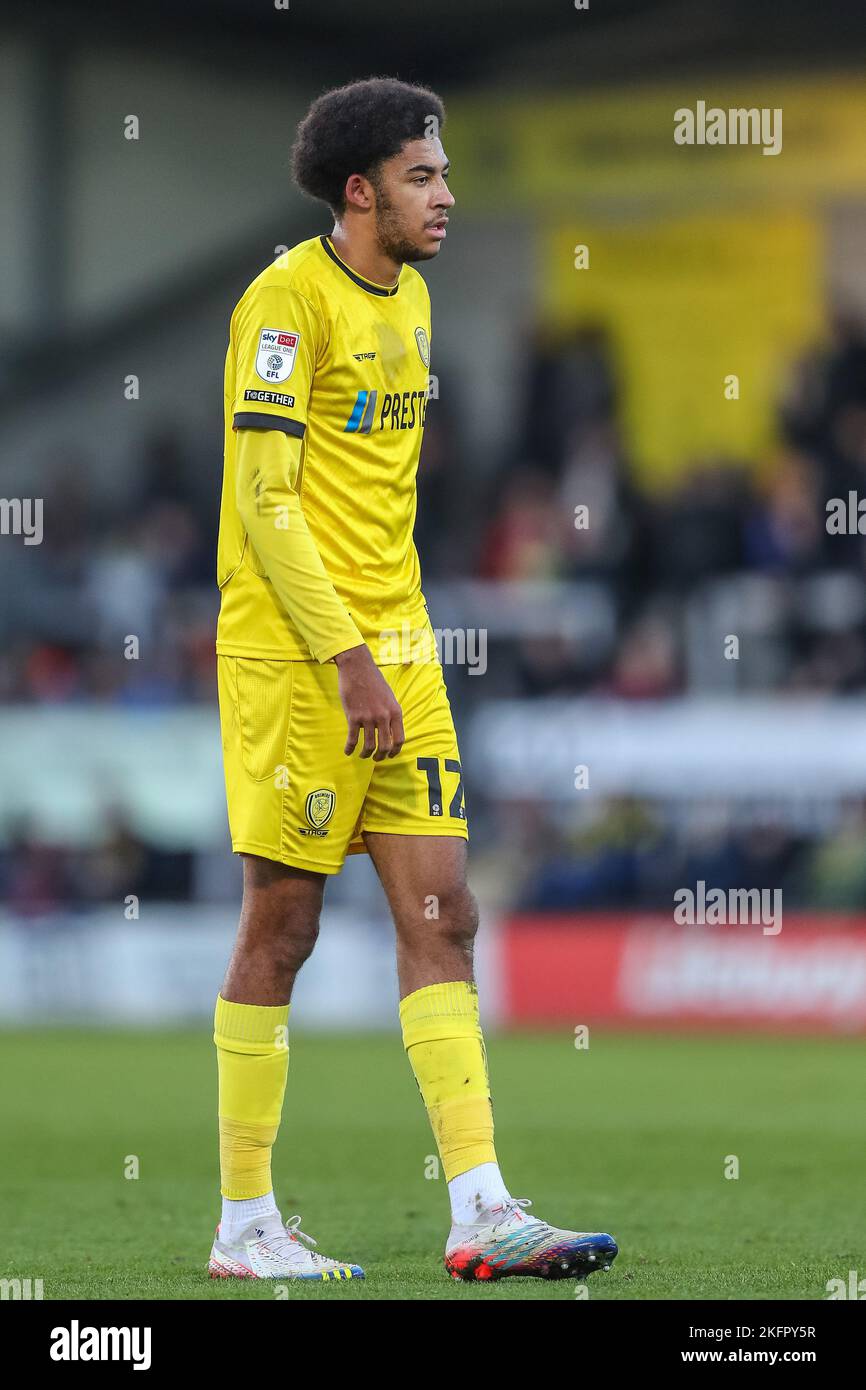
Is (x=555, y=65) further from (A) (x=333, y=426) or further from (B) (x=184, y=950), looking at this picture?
(A) (x=333, y=426)

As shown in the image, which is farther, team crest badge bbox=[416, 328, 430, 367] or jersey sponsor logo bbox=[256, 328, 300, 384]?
team crest badge bbox=[416, 328, 430, 367]

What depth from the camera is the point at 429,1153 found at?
7801mm

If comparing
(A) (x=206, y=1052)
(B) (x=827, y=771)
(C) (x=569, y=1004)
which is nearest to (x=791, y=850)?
(B) (x=827, y=771)

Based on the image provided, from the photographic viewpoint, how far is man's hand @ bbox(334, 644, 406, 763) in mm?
4676

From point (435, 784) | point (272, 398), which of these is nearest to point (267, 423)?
point (272, 398)

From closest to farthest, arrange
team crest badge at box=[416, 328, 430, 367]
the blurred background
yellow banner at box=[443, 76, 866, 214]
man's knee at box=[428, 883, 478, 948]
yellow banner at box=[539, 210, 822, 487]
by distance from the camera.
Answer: man's knee at box=[428, 883, 478, 948] < team crest badge at box=[416, 328, 430, 367] < the blurred background < yellow banner at box=[443, 76, 866, 214] < yellow banner at box=[539, 210, 822, 487]

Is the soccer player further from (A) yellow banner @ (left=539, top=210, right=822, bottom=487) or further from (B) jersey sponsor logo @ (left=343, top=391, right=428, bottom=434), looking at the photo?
(A) yellow banner @ (left=539, top=210, right=822, bottom=487)

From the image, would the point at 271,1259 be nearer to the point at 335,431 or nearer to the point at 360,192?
the point at 335,431

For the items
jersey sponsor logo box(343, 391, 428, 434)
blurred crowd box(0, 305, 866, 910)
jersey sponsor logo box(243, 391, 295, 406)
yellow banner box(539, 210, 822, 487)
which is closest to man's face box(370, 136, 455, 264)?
jersey sponsor logo box(343, 391, 428, 434)

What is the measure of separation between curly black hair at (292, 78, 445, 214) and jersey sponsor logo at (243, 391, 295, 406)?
20.2 inches

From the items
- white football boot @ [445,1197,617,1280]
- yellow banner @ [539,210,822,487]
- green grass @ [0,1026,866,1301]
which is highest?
yellow banner @ [539,210,822,487]

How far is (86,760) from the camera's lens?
50.1ft

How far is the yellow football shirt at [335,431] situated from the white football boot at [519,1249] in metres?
1.20

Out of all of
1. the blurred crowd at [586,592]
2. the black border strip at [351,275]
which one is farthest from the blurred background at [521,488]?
the black border strip at [351,275]
